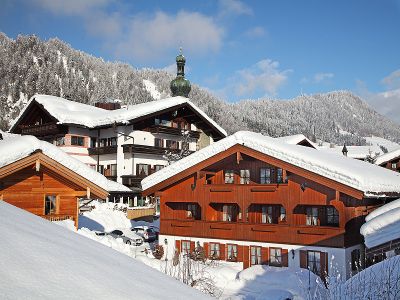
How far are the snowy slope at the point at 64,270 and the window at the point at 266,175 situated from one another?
60.3 ft

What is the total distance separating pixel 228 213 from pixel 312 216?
4.67 meters

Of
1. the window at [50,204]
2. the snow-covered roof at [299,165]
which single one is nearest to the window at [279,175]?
the snow-covered roof at [299,165]

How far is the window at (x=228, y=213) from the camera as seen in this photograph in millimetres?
23516


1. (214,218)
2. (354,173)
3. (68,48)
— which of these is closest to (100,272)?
(354,173)

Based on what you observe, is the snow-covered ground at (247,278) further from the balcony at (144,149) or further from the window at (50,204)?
the balcony at (144,149)

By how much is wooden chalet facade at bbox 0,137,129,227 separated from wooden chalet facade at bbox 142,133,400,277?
18.0ft

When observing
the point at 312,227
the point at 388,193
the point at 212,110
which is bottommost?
the point at 312,227

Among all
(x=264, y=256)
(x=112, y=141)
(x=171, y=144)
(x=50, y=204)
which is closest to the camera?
(x=50, y=204)

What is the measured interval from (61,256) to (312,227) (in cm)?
1823

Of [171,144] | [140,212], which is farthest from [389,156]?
[140,212]

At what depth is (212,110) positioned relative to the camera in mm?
151000

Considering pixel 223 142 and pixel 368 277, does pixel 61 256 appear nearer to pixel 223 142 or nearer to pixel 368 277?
pixel 368 277

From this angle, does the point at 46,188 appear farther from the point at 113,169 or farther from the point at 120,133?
the point at 113,169

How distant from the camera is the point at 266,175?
2212 cm
